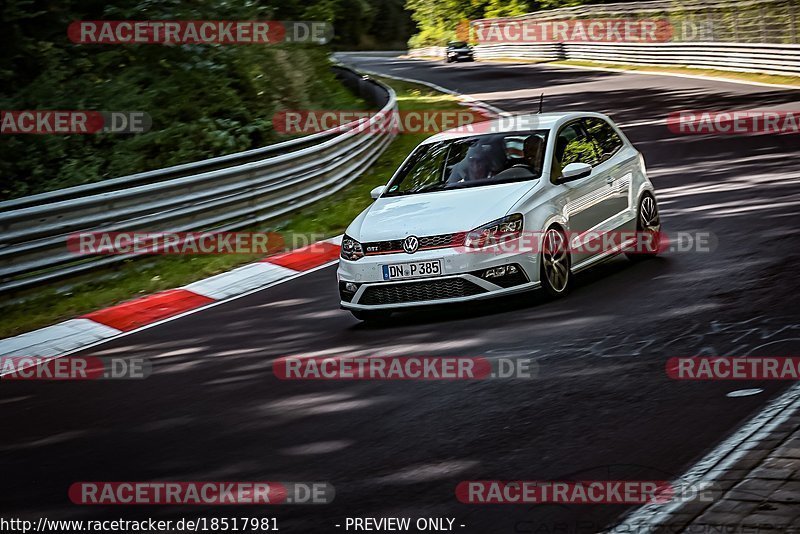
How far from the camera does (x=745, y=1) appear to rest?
36.7m

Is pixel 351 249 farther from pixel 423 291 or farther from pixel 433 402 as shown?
pixel 433 402

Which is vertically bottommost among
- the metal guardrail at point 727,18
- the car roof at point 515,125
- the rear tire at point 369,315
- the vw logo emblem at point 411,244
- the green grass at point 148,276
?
the green grass at point 148,276

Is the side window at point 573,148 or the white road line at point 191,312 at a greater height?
the side window at point 573,148

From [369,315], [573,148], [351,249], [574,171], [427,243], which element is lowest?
[369,315]

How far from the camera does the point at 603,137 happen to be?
11.0 metres

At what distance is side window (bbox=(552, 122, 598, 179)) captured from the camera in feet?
33.4

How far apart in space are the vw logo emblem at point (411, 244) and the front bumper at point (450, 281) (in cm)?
5

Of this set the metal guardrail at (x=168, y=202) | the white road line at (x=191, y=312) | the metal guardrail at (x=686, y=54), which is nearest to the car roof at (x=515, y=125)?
the white road line at (x=191, y=312)

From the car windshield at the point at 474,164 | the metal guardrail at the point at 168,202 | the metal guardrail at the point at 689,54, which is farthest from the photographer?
the metal guardrail at the point at 689,54

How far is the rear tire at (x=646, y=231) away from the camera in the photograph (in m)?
10.9

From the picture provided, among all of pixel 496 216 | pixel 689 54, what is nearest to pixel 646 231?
pixel 496 216

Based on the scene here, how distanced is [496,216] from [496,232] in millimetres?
153

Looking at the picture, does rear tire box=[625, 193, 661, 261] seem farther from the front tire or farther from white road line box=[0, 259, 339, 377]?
white road line box=[0, 259, 339, 377]

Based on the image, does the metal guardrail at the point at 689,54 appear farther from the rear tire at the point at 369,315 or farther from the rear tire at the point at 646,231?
the rear tire at the point at 369,315
